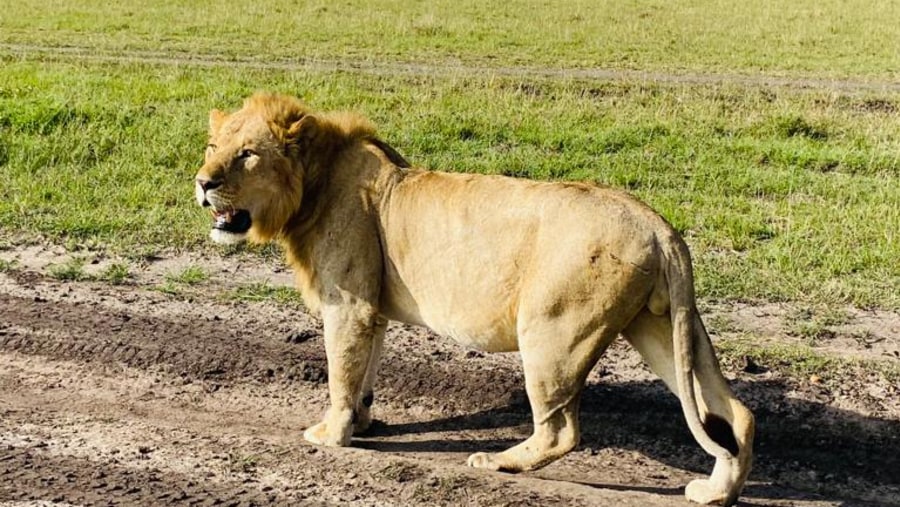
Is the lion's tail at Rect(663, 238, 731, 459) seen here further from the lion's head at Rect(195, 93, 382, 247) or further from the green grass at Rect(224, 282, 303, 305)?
the green grass at Rect(224, 282, 303, 305)

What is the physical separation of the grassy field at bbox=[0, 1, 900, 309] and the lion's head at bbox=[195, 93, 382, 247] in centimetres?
307

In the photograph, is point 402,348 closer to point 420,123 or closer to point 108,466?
point 108,466

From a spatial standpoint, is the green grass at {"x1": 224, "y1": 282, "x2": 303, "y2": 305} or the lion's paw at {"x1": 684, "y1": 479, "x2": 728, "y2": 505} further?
the green grass at {"x1": 224, "y1": 282, "x2": 303, "y2": 305}

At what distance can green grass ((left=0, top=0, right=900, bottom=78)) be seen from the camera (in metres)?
21.6

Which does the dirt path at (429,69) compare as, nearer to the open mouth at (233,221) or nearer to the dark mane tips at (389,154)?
the dark mane tips at (389,154)

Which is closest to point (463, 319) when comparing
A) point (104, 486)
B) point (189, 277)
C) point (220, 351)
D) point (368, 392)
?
point (368, 392)

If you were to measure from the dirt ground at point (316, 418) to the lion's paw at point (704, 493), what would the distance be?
0.14 metres

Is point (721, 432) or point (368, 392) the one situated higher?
point (721, 432)

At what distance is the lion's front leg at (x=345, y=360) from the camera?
17.3ft

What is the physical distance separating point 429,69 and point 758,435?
14330mm

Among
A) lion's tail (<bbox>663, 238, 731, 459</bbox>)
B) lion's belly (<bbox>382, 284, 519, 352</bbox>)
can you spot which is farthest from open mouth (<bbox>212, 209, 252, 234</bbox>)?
lion's tail (<bbox>663, 238, 731, 459</bbox>)

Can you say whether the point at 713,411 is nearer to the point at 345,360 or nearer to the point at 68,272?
the point at 345,360

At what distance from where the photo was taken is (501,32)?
83.1ft

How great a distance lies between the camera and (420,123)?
12250mm
